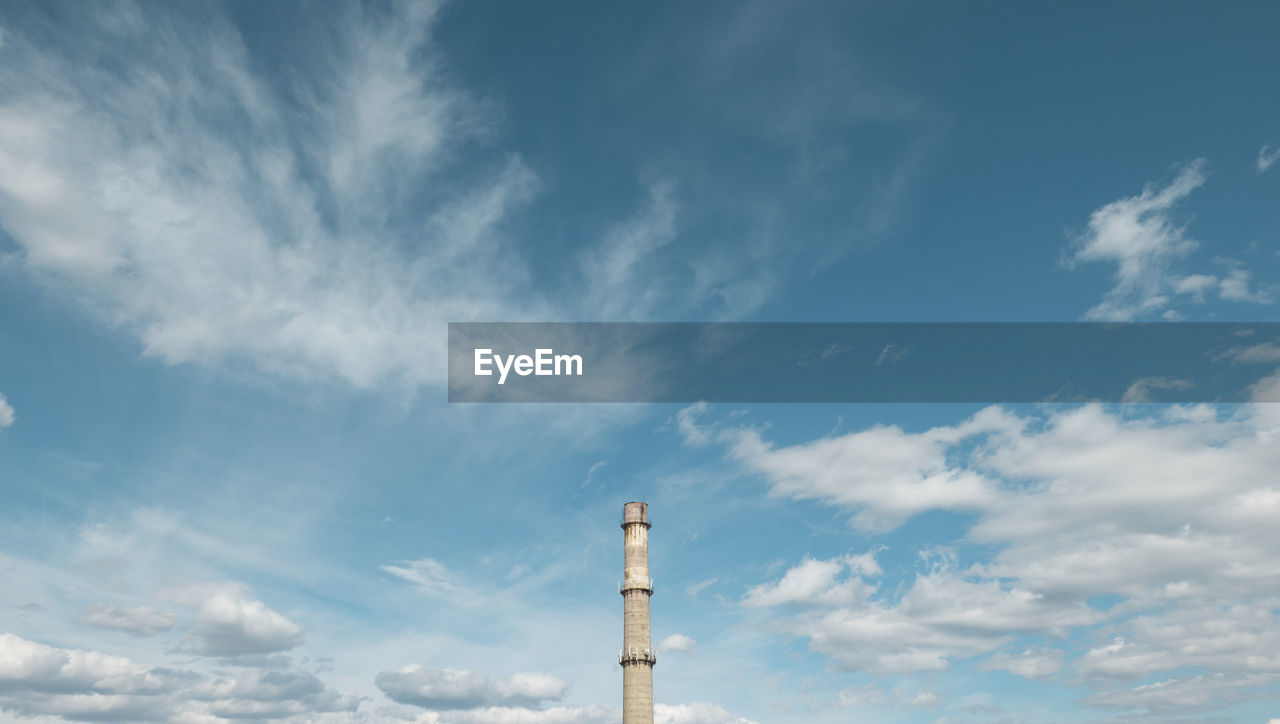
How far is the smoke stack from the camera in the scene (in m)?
79.4

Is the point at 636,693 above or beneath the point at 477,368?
beneath

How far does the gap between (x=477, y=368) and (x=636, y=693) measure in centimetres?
4854

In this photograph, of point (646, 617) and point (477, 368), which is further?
point (646, 617)

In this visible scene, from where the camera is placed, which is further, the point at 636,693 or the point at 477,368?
the point at 636,693

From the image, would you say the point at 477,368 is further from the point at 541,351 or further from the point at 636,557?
the point at 636,557

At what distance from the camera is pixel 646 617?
82.2m

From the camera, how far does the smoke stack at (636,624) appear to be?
79.4 metres

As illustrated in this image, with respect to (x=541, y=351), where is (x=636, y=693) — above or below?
A: below

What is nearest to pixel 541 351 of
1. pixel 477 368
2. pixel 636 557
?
pixel 477 368

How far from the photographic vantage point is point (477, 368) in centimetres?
4284

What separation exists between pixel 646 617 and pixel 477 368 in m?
47.3

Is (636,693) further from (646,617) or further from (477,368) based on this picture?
(477,368)

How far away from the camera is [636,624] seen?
81.7 metres

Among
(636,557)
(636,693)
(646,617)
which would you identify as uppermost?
(636,557)
